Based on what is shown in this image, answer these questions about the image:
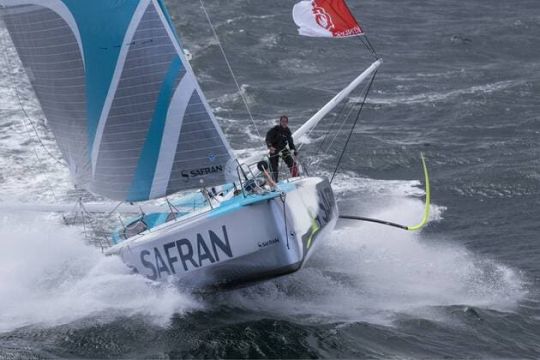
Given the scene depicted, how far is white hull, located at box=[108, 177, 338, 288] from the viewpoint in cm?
1361

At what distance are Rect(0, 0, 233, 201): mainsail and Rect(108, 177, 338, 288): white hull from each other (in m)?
0.58

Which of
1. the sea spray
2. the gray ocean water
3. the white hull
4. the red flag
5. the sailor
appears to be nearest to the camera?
the white hull

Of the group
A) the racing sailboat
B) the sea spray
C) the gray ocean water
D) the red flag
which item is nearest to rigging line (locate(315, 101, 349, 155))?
the gray ocean water

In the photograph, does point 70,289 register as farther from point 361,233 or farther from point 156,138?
point 361,233

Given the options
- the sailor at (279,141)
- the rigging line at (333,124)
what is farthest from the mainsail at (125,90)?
the rigging line at (333,124)

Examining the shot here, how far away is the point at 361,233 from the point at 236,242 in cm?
513

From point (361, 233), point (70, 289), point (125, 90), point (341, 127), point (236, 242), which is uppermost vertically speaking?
point (125, 90)

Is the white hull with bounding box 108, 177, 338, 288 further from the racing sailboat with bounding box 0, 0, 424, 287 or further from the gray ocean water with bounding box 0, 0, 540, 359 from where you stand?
the gray ocean water with bounding box 0, 0, 540, 359

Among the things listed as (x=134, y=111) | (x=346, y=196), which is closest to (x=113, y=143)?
(x=134, y=111)

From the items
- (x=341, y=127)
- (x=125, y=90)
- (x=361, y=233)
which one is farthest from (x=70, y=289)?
(x=341, y=127)

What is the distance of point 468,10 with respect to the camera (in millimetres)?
36031

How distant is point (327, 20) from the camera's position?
14859 millimetres

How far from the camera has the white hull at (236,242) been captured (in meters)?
13.6

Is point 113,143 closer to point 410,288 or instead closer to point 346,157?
point 410,288
